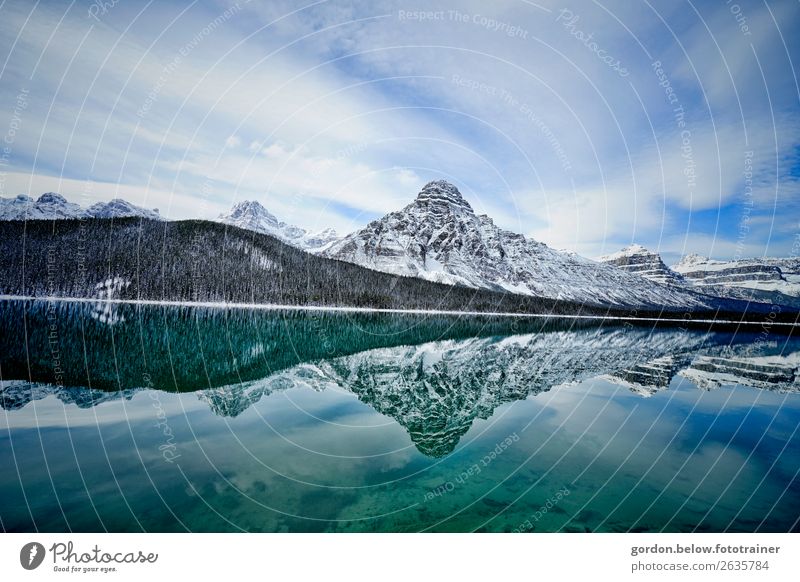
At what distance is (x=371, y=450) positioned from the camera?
14.3m

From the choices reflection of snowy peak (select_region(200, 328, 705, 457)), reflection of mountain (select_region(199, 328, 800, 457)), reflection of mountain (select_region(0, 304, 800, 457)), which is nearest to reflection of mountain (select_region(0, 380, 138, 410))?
reflection of mountain (select_region(0, 304, 800, 457))

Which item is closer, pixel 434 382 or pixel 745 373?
pixel 434 382

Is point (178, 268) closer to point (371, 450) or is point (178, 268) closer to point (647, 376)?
point (647, 376)

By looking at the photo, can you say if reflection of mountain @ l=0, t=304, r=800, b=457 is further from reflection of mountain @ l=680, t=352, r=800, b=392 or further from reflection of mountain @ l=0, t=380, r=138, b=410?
reflection of mountain @ l=680, t=352, r=800, b=392

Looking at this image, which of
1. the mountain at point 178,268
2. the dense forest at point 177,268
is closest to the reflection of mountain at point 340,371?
the dense forest at point 177,268

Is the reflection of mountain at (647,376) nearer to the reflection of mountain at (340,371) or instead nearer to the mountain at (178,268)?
the reflection of mountain at (340,371)

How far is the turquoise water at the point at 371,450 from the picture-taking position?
Result: 9609mm

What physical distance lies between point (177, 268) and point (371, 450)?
151 meters

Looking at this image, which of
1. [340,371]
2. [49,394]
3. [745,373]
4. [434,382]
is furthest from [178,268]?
[745,373]

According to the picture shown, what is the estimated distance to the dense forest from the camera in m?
121

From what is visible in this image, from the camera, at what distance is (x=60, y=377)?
21672 millimetres

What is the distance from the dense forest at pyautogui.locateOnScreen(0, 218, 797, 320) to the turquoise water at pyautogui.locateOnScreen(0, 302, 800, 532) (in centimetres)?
11192

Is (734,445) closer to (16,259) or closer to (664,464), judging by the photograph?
(664,464)

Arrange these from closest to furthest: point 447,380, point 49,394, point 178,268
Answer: point 49,394 → point 447,380 → point 178,268
